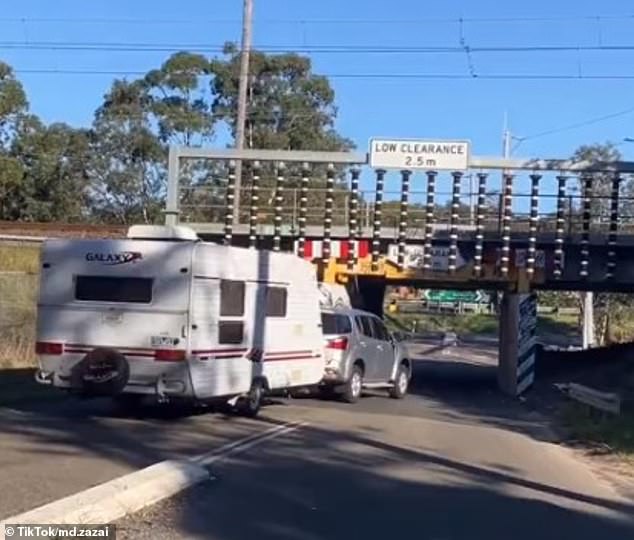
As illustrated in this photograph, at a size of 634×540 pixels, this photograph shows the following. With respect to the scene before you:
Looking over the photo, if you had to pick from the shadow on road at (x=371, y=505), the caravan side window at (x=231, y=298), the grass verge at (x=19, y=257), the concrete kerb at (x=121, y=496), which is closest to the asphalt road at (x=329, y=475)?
the shadow on road at (x=371, y=505)

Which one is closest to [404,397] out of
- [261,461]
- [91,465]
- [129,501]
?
[261,461]

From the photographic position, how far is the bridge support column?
33344 millimetres

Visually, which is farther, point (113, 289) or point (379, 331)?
point (379, 331)

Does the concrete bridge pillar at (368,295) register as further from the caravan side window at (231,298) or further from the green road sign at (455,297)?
the green road sign at (455,297)

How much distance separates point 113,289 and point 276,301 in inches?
135

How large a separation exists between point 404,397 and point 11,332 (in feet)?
29.4

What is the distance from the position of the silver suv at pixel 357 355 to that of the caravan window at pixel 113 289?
22.2ft

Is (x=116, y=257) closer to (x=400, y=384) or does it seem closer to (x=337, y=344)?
(x=337, y=344)

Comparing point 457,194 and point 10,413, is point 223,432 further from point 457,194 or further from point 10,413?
point 457,194

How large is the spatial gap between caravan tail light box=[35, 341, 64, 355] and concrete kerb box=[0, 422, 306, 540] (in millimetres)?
5412

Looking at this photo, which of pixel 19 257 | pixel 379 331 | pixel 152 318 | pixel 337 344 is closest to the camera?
pixel 152 318

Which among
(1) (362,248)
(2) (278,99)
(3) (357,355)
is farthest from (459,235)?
(2) (278,99)

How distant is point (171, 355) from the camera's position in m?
18.2

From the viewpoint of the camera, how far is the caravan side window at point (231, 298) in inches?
750
